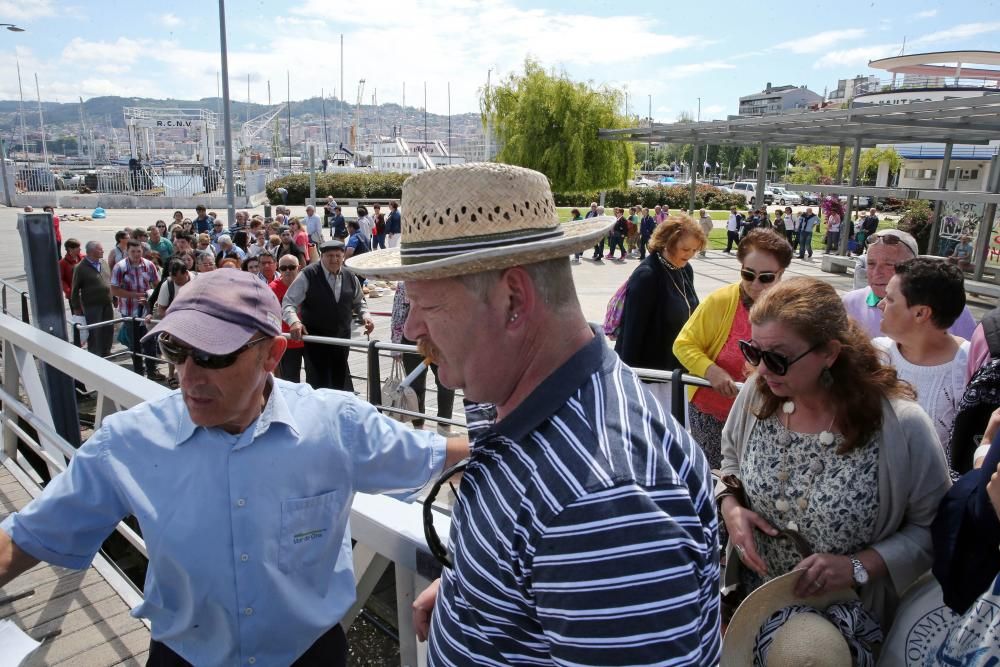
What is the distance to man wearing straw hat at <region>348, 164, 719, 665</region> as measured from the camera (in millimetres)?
909

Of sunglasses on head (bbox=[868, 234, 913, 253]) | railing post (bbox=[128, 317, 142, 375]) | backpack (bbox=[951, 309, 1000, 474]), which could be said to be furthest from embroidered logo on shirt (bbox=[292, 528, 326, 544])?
railing post (bbox=[128, 317, 142, 375])

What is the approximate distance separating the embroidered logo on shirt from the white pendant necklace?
1414 millimetres

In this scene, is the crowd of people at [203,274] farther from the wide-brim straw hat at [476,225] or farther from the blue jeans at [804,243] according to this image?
the blue jeans at [804,243]

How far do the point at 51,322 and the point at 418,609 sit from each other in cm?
474

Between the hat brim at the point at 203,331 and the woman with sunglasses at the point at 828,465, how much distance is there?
1.59 m

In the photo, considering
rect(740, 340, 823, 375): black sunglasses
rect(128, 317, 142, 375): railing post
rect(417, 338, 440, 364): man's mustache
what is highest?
rect(417, 338, 440, 364): man's mustache

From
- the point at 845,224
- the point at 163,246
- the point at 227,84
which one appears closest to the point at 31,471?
the point at 163,246

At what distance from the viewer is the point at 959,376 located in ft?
8.93

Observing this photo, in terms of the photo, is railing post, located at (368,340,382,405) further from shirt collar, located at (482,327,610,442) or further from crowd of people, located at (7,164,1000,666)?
shirt collar, located at (482,327,610,442)

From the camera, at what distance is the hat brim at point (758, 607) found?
1884 mm

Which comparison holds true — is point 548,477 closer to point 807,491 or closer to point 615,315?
point 807,491

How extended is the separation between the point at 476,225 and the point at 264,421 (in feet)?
3.04

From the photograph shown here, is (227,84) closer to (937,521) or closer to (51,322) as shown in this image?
(51,322)

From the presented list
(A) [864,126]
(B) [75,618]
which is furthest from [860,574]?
(A) [864,126]
